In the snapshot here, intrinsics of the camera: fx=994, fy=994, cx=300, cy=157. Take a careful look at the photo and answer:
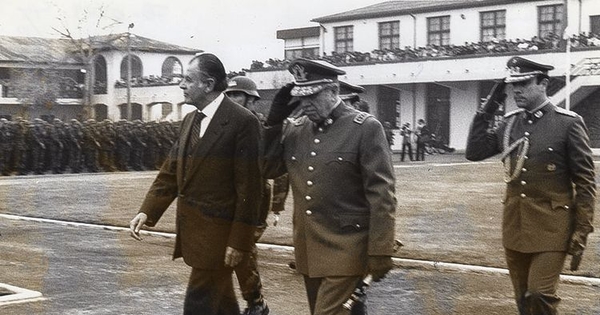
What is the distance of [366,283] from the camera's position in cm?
471

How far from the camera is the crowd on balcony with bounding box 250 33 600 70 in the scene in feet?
126

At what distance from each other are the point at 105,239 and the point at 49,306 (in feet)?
15.1

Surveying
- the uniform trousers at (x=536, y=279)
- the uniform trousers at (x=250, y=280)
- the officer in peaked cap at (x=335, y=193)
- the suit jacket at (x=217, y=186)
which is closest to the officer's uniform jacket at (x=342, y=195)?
the officer in peaked cap at (x=335, y=193)

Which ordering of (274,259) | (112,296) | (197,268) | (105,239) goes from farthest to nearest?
(105,239) → (274,259) → (112,296) → (197,268)

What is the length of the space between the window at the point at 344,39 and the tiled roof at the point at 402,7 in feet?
1.92

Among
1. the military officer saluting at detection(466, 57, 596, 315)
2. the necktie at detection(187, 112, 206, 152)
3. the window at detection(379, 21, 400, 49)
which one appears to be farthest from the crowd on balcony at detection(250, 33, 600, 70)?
the necktie at detection(187, 112, 206, 152)

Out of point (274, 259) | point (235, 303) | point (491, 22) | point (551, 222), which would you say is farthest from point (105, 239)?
point (491, 22)

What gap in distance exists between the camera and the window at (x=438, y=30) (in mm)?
44925

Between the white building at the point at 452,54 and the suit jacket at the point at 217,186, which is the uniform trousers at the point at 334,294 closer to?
the suit jacket at the point at 217,186

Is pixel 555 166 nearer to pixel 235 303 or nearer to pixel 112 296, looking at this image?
pixel 235 303

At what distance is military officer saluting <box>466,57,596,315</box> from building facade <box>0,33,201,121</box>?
10.9m

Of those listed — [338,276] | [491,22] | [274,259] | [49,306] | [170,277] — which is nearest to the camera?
[338,276]

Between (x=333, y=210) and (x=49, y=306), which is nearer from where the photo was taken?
(x=333, y=210)

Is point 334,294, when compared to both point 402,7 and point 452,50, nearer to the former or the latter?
point 452,50
